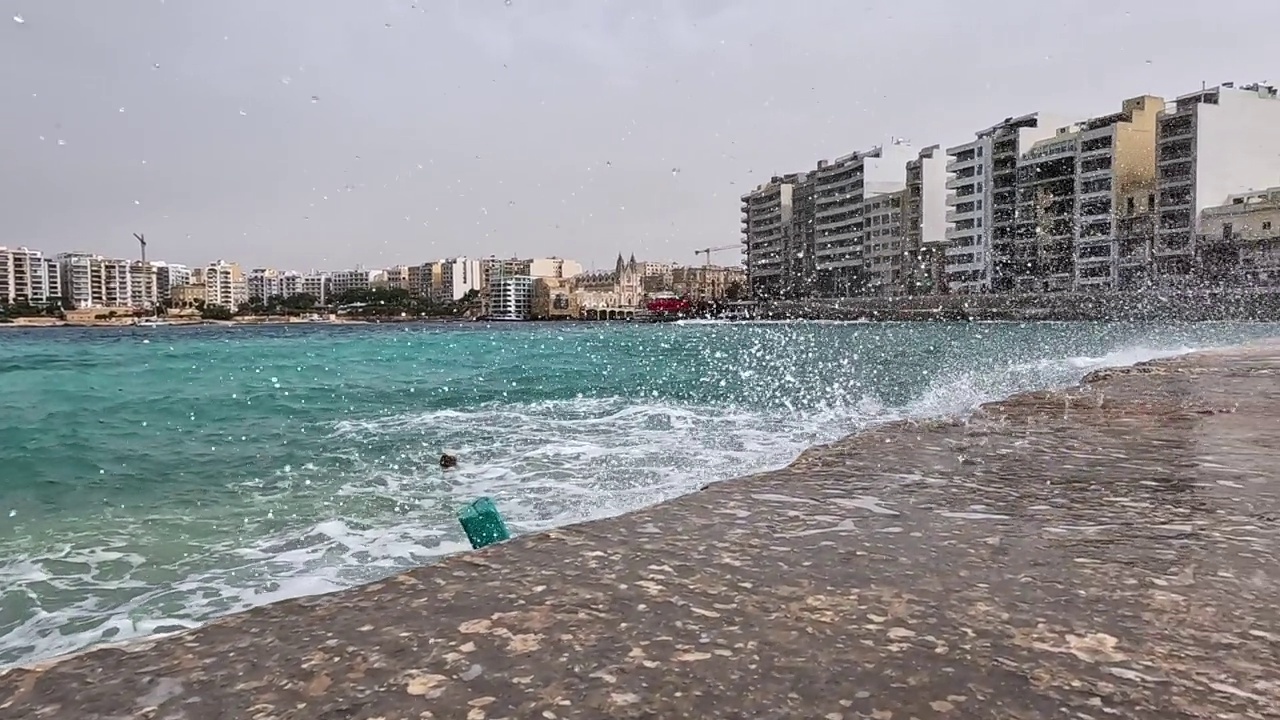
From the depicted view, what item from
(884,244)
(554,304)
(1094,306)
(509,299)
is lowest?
(1094,306)

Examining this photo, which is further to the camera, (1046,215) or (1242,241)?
(1046,215)

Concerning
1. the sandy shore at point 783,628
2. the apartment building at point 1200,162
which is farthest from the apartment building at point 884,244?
the sandy shore at point 783,628

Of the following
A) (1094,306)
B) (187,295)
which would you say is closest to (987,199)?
(1094,306)

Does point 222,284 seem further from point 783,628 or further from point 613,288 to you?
point 783,628

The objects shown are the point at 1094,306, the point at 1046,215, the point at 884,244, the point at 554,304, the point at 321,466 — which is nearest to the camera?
the point at 321,466

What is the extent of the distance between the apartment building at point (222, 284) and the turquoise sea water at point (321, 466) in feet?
527

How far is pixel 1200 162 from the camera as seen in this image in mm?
66688

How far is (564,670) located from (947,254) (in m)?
93.8

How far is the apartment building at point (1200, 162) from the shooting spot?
67.0 metres

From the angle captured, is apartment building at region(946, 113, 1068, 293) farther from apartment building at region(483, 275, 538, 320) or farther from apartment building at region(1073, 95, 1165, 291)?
apartment building at region(483, 275, 538, 320)

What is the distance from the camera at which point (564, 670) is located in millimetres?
1845

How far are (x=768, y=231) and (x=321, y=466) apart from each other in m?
128

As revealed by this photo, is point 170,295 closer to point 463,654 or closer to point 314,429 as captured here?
point 314,429

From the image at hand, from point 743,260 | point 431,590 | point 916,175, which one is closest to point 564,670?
point 431,590
